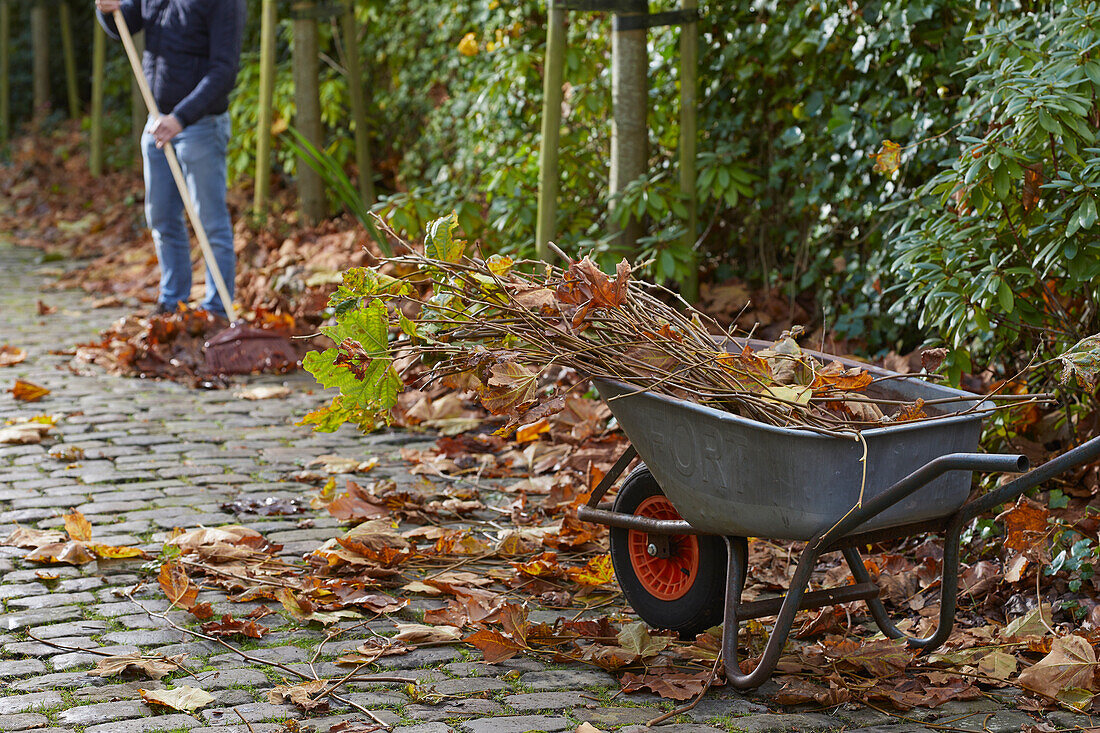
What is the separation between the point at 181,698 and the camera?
8.17ft

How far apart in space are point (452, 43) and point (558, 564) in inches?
227

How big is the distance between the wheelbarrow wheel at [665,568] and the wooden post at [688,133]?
7.93 feet

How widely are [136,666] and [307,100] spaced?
6460mm

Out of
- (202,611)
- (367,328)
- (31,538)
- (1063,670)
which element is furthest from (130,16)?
(1063,670)

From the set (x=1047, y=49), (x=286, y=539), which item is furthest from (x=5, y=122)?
(x=1047, y=49)

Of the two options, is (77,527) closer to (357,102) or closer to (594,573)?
(594,573)

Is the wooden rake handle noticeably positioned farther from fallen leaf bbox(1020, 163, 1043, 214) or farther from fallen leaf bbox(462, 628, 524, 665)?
fallen leaf bbox(1020, 163, 1043, 214)

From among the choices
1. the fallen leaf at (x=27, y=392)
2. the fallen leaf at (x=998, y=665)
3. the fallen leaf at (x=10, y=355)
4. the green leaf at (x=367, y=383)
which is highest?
the green leaf at (x=367, y=383)

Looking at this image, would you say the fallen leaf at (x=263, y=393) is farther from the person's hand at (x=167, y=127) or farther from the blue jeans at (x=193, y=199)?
the person's hand at (x=167, y=127)

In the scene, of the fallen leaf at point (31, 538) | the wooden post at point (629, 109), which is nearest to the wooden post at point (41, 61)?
the wooden post at point (629, 109)

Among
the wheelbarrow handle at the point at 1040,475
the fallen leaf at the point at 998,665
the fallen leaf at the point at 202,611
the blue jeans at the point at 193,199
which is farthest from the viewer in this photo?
the blue jeans at the point at 193,199

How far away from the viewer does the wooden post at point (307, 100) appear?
820 centimetres

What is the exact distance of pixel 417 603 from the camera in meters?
3.22

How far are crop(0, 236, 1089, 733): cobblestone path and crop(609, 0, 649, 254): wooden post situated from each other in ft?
5.97
